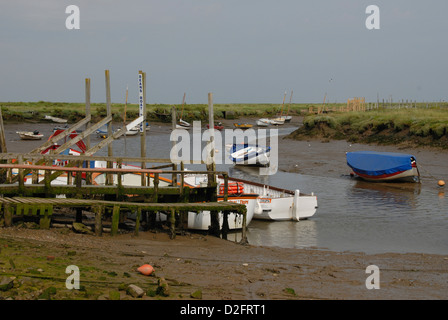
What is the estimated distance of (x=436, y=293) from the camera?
1132 centimetres

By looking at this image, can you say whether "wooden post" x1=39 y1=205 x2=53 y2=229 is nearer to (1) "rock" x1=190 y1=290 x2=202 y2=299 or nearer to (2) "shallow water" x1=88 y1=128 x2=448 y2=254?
(2) "shallow water" x1=88 y1=128 x2=448 y2=254

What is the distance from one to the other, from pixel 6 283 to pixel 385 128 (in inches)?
1768

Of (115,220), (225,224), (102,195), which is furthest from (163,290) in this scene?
(102,195)

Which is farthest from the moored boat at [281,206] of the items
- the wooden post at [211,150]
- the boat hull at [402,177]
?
the boat hull at [402,177]

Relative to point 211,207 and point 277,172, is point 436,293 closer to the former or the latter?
point 211,207

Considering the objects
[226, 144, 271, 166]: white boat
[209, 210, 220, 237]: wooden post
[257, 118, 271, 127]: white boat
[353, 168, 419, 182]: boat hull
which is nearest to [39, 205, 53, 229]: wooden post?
[209, 210, 220, 237]: wooden post

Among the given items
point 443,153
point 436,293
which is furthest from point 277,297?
point 443,153

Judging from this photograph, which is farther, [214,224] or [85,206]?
[214,224]

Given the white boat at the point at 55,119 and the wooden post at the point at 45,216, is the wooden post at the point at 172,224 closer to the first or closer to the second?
the wooden post at the point at 45,216

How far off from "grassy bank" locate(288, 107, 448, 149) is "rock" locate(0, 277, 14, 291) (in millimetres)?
36521

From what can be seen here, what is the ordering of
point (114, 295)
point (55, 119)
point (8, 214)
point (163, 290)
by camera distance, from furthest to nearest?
point (55, 119)
point (8, 214)
point (163, 290)
point (114, 295)

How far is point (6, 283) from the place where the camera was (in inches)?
333

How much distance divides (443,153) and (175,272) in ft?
105

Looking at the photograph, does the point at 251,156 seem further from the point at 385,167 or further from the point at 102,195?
the point at 102,195
